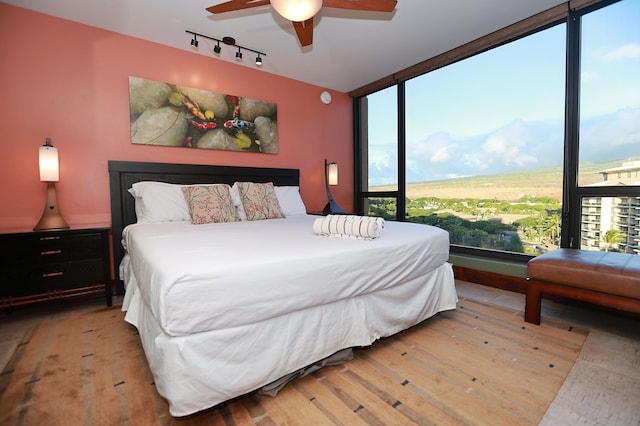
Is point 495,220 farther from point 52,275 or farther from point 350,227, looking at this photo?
point 52,275

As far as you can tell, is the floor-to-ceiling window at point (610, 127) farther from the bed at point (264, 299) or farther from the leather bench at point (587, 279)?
the bed at point (264, 299)

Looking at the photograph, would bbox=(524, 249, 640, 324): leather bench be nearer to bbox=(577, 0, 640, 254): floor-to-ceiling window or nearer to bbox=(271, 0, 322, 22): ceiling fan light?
bbox=(577, 0, 640, 254): floor-to-ceiling window

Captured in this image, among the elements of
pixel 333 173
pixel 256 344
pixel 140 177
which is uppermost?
pixel 333 173

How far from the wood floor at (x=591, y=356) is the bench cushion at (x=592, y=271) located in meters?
0.37

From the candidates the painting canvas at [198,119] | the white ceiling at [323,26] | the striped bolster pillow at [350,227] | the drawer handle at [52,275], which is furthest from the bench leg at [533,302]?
the drawer handle at [52,275]

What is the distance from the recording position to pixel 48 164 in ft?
7.94

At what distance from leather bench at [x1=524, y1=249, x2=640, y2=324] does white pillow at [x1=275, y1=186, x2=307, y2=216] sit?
2349mm

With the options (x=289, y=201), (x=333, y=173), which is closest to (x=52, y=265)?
(x=289, y=201)

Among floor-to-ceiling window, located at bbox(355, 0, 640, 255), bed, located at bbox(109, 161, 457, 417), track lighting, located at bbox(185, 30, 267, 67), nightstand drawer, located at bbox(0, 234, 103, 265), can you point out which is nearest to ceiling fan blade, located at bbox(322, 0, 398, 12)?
track lighting, located at bbox(185, 30, 267, 67)

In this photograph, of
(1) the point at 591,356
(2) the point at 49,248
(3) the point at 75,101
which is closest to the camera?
(1) the point at 591,356

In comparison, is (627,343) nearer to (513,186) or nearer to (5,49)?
(513,186)

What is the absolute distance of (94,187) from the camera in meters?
2.84

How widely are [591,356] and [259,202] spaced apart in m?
2.77

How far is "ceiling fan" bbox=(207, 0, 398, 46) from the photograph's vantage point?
5.91ft
